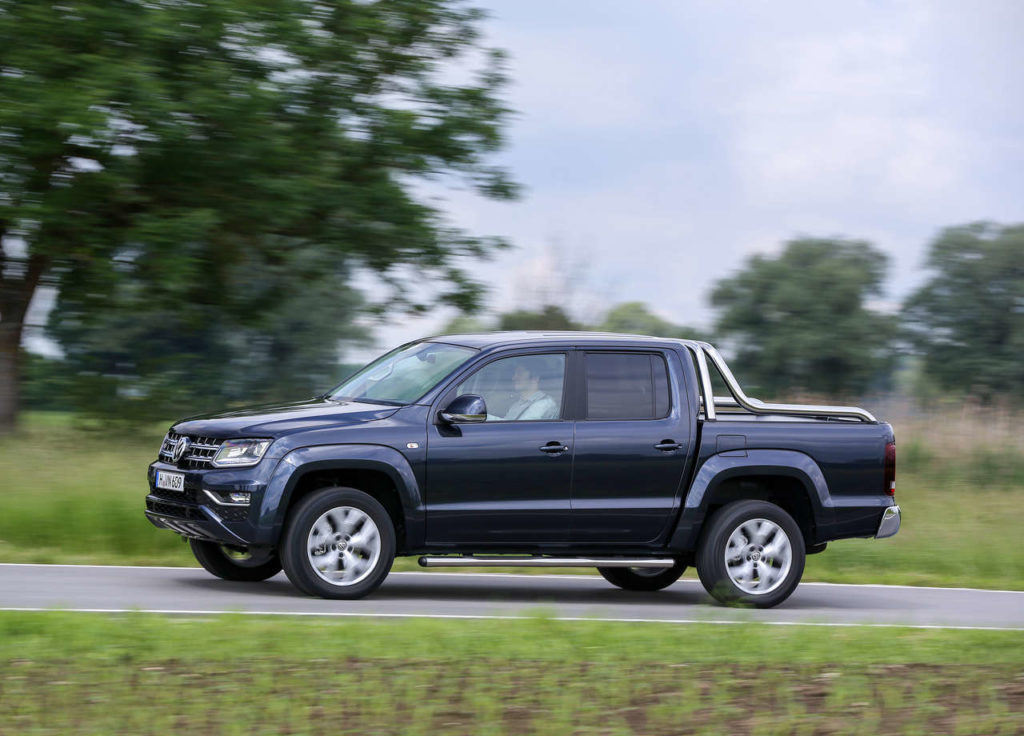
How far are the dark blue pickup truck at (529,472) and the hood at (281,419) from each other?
15 mm

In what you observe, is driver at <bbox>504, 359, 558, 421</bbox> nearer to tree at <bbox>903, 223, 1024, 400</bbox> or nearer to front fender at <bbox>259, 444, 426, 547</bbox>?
front fender at <bbox>259, 444, 426, 547</bbox>

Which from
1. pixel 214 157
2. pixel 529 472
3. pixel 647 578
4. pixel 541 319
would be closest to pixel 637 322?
pixel 541 319

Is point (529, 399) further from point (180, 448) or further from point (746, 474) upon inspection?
point (180, 448)

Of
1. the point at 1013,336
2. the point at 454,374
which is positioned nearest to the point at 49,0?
the point at 454,374

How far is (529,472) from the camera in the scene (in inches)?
383

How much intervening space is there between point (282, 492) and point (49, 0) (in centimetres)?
951

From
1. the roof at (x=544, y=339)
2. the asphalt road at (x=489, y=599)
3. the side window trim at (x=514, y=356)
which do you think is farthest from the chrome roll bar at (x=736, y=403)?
the asphalt road at (x=489, y=599)

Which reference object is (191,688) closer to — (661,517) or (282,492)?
(282,492)

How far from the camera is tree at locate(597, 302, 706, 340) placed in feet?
80.9

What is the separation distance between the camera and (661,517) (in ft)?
33.0

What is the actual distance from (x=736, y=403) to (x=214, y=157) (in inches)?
358

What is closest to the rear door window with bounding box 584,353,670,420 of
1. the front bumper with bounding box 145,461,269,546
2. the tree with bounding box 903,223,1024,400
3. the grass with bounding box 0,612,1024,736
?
the grass with bounding box 0,612,1024,736

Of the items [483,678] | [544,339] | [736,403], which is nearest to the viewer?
[483,678]

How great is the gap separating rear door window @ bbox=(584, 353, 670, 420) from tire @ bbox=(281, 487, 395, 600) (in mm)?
1724
